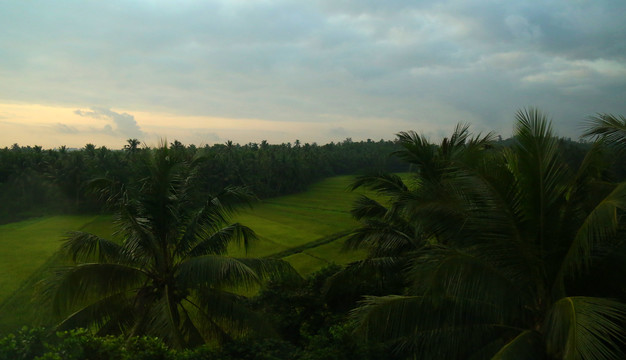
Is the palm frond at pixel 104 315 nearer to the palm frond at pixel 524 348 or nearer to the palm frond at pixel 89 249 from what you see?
the palm frond at pixel 89 249

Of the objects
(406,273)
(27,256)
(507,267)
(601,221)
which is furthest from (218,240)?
(27,256)

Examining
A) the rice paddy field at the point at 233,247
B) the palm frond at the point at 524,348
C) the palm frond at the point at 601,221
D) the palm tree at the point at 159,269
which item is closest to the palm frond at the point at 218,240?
the palm tree at the point at 159,269

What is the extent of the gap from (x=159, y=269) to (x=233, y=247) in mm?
13366

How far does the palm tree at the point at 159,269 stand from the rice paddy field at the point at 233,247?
91cm

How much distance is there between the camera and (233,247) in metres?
19.9

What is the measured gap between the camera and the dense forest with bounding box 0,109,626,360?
3.88 metres

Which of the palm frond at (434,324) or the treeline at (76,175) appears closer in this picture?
the palm frond at (434,324)

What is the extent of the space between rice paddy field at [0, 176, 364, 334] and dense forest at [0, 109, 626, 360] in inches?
57.9

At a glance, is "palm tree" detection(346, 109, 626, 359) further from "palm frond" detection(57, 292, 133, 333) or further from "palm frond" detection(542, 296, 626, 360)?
"palm frond" detection(57, 292, 133, 333)

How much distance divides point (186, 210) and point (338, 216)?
25836mm

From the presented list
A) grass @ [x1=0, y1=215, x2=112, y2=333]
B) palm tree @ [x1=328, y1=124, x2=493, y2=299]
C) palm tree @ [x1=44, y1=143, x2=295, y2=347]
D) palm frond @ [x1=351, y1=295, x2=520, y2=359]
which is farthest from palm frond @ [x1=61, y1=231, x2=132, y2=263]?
palm frond @ [x1=351, y1=295, x2=520, y2=359]

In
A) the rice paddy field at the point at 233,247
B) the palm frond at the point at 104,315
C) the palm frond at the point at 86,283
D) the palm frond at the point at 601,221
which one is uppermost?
the palm frond at the point at 601,221

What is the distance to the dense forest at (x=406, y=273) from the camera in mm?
3883

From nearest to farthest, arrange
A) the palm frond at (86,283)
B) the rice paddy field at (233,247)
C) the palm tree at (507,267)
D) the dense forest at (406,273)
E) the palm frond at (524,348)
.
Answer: the palm frond at (524,348) < the dense forest at (406,273) < the palm tree at (507,267) < the palm frond at (86,283) < the rice paddy field at (233,247)
